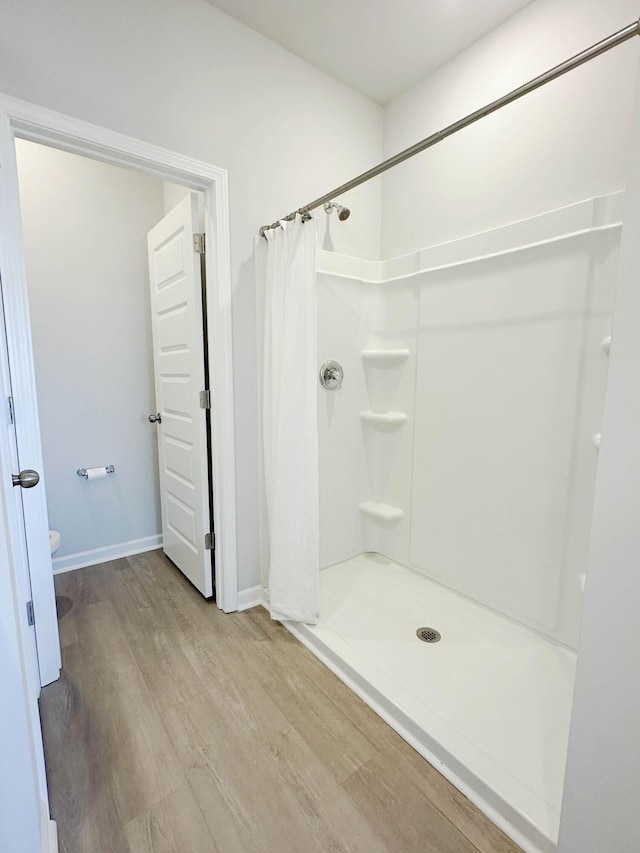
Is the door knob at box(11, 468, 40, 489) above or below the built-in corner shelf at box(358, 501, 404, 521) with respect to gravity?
above

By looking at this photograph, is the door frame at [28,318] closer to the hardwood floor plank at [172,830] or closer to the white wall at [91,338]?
the hardwood floor plank at [172,830]

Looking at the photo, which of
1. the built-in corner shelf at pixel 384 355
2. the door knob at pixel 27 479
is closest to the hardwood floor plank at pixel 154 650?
the door knob at pixel 27 479

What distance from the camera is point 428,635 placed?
178cm

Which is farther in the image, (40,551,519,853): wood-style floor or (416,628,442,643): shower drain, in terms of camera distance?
(416,628,442,643): shower drain

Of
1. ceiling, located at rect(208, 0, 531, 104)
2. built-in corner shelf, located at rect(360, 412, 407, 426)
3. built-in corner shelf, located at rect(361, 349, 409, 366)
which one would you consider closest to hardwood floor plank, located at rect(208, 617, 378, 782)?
built-in corner shelf, located at rect(360, 412, 407, 426)

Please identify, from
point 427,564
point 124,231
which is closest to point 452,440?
point 427,564

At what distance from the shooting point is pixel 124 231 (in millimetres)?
2498

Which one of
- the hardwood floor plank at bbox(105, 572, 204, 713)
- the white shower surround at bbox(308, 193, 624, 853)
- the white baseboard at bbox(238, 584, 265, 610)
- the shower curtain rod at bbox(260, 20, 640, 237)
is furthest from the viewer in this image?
the white baseboard at bbox(238, 584, 265, 610)

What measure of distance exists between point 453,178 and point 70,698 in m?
2.87

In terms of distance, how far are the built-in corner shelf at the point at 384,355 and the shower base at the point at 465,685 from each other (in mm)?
1294

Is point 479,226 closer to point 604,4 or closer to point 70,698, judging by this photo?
point 604,4

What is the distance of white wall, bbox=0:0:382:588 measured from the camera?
1.35 metres

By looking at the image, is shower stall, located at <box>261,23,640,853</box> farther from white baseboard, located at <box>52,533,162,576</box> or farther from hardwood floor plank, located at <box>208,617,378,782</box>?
white baseboard, located at <box>52,533,162,576</box>

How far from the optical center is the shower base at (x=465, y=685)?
111 cm
